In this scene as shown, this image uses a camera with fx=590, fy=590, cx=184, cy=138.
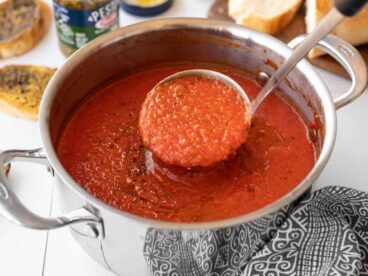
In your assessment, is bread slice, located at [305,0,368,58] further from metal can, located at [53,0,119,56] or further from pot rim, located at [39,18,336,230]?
metal can, located at [53,0,119,56]

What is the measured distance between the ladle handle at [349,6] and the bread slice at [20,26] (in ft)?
2.95

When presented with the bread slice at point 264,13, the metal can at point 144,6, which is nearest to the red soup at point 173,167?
the bread slice at point 264,13

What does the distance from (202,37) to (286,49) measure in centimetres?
18

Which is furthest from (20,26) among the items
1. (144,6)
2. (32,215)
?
(32,215)

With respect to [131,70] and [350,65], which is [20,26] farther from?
[350,65]

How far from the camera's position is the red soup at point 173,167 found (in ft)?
3.33

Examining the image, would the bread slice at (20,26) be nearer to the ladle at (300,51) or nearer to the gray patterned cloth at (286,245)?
the ladle at (300,51)

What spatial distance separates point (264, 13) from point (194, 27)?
0.36 metres

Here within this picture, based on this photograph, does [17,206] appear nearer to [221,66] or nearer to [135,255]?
[135,255]

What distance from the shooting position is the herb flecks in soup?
3.40ft

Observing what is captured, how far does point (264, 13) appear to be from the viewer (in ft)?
4.90

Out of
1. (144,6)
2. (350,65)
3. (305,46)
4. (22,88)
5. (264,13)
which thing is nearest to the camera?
(305,46)

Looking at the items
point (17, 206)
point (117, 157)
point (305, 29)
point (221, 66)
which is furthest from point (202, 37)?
point (17, 206)

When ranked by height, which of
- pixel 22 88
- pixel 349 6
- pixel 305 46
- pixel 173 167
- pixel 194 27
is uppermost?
pixel 349 6
